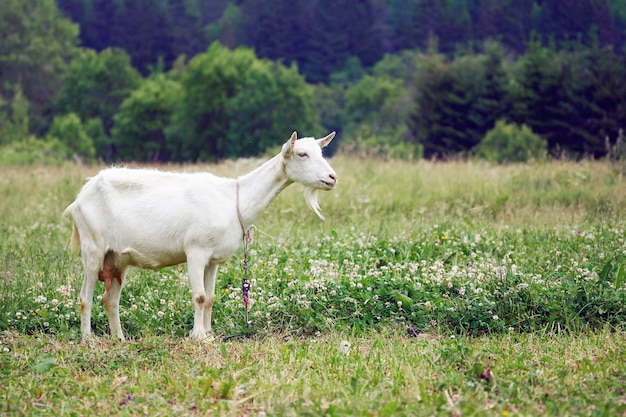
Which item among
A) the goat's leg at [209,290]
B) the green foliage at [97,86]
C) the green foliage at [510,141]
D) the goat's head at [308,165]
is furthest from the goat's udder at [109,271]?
the green foliage at [97,86]

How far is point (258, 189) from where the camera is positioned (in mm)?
7855

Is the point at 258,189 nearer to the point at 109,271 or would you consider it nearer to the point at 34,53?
the point at 109,271

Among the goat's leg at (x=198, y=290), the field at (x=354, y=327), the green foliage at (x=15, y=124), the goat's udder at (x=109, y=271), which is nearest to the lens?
the field at (x=354, y=327)

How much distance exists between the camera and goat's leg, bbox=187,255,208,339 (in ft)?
24.9

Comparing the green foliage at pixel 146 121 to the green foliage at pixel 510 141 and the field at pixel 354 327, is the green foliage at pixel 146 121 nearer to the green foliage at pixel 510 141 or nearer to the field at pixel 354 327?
the green foliage at pixel 510 141

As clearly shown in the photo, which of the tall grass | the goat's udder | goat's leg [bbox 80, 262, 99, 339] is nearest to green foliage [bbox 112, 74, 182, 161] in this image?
the tall grass

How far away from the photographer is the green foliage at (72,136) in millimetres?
59188

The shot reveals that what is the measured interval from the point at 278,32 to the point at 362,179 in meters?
79.4

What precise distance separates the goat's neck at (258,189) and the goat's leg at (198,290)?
1.74 feet

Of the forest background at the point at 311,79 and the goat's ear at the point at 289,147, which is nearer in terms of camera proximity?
the goat's ear at the point at 289,147

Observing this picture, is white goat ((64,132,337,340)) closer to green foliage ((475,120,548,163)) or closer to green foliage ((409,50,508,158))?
green foliage ((475,120,548,163))

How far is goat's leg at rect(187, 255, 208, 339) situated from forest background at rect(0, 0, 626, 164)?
11609mm

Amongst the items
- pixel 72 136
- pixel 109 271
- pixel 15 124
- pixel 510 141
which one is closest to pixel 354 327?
pixel 109 271

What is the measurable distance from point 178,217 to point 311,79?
273 feet
